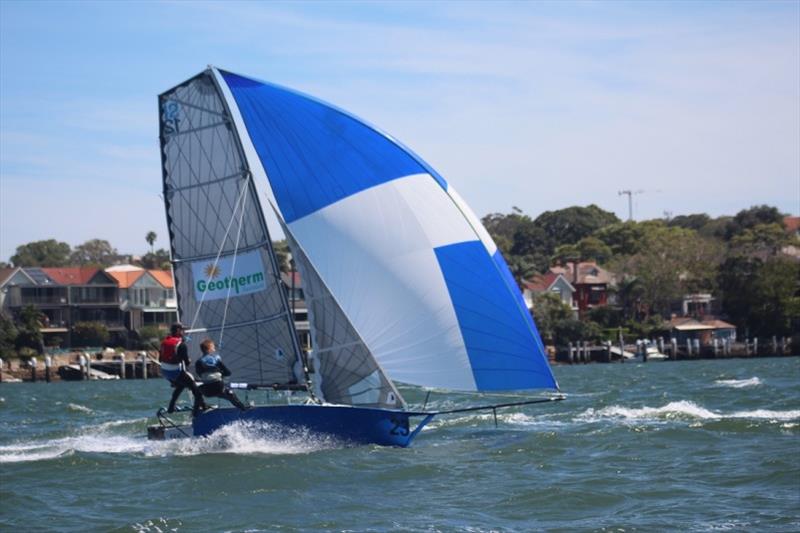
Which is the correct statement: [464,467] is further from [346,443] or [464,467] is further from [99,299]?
[99,299]

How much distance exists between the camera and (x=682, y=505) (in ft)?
43.2

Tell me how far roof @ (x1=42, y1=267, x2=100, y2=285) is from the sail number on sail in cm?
5462

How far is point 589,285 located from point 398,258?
217 feet

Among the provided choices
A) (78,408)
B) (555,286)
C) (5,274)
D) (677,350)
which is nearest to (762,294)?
(677,350)

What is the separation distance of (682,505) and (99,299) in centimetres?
6158

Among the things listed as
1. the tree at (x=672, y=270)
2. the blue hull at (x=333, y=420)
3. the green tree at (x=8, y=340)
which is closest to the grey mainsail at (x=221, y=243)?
the blue hull at (x=333, y=420)

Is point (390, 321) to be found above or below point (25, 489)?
above

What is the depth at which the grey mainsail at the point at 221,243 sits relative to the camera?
1856 cm

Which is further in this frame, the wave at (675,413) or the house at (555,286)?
the house at (555,286)

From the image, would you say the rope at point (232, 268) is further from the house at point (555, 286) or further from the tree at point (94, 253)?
the tree at point (94, 253)

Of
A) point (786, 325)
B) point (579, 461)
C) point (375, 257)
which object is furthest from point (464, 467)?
point (786, 325)

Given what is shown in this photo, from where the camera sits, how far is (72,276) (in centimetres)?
7275

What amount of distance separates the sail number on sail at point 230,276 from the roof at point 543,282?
206 feet

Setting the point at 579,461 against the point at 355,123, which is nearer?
the point at 579,461
